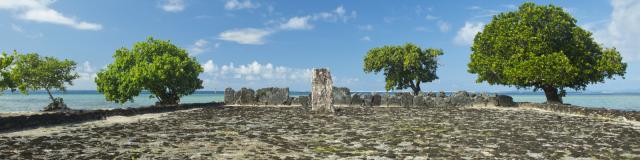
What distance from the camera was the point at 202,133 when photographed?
13.7m

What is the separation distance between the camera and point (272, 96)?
133 ft

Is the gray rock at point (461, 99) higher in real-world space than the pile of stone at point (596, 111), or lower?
higher

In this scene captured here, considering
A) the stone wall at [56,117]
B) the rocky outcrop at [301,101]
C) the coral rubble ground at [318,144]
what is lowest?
the coral rubble ground at [318,144]

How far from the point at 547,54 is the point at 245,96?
78.1 feet

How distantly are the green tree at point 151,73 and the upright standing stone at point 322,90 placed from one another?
14815 millimetres

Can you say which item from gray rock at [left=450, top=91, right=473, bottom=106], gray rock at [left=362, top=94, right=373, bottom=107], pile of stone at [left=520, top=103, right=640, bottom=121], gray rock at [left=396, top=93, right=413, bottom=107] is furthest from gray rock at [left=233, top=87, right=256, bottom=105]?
pile of stone at [left=520, top=103, right=640, bottom=121]

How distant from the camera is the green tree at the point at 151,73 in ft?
125

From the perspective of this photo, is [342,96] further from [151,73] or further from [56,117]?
[56,117]

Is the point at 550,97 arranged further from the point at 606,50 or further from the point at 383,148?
the point at 383,148

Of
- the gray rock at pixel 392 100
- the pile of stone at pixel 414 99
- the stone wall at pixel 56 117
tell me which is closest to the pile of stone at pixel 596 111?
the pile of stone at pixel 414 99

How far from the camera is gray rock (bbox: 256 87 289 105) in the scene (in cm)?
4016

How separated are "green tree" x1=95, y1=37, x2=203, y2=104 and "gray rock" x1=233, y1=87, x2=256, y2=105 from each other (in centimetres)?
405

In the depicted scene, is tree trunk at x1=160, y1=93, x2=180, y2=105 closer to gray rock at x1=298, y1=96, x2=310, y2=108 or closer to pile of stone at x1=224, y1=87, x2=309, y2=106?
pile of stone at x1=224, y1=87, x2=309, y2=106

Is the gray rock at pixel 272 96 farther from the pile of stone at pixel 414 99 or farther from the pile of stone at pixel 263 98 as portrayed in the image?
the pile of stone at pixel 414 99
